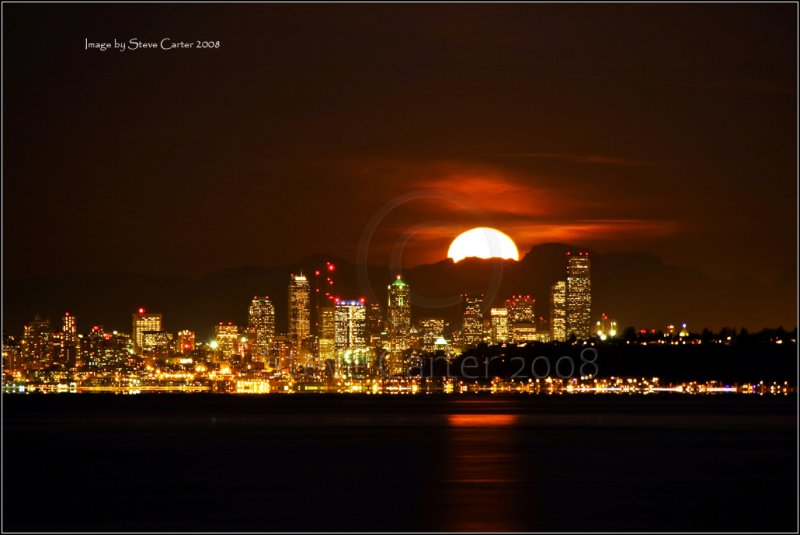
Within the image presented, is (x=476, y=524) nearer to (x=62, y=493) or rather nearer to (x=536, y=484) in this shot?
(x=536, y=484)

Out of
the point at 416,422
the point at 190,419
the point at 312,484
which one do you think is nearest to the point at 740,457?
the point at 312,484

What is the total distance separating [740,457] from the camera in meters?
67.6

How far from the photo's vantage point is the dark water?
1660 inches

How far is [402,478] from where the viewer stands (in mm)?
56344

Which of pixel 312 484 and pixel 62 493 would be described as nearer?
pixel 62 493

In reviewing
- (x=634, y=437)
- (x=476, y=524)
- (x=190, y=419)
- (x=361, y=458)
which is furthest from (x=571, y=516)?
(x=190, y=419)

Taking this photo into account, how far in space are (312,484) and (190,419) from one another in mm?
72349

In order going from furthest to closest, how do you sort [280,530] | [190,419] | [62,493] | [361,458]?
[190,419], [361,458], [62,493], [280,530]

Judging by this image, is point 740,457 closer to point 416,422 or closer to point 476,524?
point 476,524

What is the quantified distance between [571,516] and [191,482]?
18320mm

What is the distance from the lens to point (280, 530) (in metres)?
39.5

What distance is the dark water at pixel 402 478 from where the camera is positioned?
42.2m

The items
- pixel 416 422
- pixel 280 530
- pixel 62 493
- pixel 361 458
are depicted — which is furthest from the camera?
pixel 416 422

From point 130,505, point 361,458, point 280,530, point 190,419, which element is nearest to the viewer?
point 280,530
